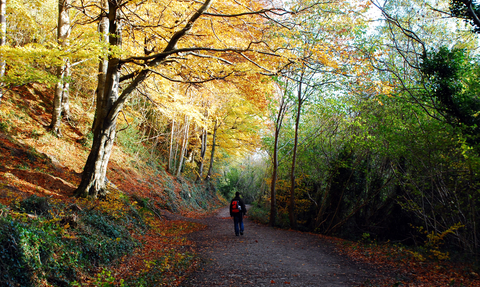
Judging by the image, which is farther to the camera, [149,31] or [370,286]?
[149,31]

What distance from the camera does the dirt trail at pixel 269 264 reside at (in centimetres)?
505

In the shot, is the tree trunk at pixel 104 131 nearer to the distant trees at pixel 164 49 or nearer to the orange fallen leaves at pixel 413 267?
the distant trees at pixel 164 49

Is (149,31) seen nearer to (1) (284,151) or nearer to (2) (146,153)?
(1) (284,151)

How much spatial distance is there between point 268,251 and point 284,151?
876 cm

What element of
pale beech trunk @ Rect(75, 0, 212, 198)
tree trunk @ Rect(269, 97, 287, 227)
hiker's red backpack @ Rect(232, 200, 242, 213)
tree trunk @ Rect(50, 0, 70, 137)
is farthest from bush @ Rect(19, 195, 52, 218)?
tree trunk @ Rect(269, 97, 287, 227)

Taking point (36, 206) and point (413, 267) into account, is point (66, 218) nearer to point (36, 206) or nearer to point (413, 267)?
point (36, 206)

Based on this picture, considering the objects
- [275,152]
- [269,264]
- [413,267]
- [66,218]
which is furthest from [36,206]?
[275,152]

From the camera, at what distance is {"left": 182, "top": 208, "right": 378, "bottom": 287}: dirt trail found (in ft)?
16.6

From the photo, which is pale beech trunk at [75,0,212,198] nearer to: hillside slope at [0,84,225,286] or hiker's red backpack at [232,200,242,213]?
hillside slope at [0,84,225,286]

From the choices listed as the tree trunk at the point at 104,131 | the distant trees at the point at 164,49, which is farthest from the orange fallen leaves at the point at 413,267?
the tree trunk at the point at 104,131

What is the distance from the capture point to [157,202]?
13781 millimetres

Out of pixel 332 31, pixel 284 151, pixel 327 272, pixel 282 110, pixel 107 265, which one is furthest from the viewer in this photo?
pixel 284 151

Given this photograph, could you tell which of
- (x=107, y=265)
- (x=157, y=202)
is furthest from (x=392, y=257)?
(x=157, y=202)

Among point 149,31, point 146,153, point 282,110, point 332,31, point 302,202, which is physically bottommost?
point 302,202
